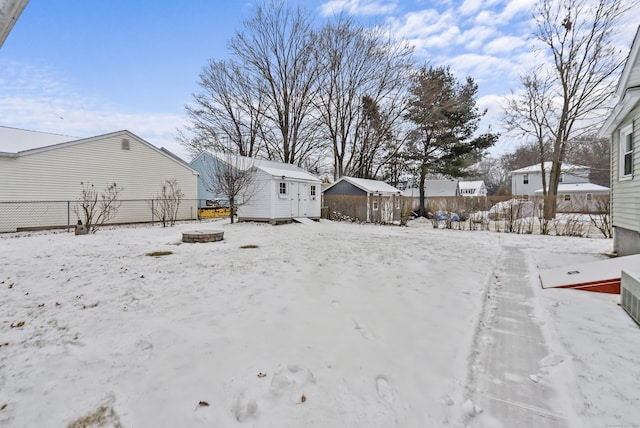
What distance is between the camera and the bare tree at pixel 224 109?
67.4ft

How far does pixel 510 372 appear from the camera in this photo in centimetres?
214

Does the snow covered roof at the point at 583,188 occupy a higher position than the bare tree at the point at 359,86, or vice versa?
the bare tree at the point at 359,86

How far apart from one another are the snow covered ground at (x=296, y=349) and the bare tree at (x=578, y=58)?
17692 mm

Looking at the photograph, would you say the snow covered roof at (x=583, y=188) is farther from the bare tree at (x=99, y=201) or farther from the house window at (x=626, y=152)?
the bare tree at (x=99, y=201)

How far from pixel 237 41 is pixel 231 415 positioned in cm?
2333

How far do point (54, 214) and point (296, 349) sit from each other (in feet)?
45.4

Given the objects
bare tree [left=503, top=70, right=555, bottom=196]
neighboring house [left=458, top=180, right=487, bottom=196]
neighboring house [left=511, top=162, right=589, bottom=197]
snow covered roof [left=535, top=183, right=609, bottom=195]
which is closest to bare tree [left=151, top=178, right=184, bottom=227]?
bare tree [left=503, top=70, right=555, bottom=196]

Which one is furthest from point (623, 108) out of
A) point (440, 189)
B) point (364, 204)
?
point (440, 189)

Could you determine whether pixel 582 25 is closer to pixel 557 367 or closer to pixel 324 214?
pixel 324 214

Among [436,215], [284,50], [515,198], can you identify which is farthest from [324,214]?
[284,50]

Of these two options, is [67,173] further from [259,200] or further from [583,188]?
[583,188]

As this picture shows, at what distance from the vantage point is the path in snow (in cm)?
169

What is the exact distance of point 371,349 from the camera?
2.43m

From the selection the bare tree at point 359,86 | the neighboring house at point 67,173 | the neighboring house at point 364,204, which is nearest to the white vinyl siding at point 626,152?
the neighboring house at point 364,204
